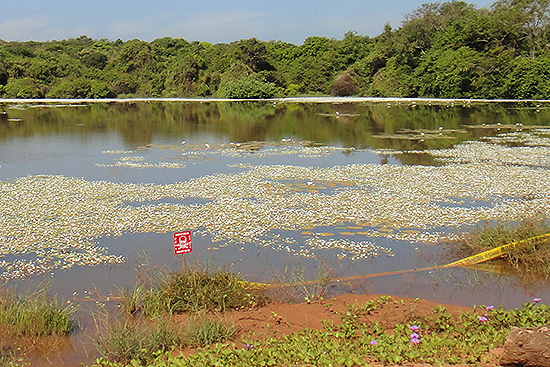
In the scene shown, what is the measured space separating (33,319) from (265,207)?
Result: 657 centimetres

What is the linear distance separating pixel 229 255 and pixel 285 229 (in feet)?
5.57

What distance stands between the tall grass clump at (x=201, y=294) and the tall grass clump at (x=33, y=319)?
3.42 ft

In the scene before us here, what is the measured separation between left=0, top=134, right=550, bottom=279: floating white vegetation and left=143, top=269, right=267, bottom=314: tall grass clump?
2138 mm

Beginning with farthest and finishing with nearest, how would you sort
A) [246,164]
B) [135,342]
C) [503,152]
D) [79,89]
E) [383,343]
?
[79,89] → [503,152] → [246,164] → [135,342] → [383,343]

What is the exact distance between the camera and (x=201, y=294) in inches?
299

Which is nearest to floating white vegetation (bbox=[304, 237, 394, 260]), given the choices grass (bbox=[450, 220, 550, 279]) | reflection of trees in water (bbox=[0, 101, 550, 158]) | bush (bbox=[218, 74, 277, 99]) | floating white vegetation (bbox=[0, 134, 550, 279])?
floating white vegetation (bbox=[0, 134, 550, 279])

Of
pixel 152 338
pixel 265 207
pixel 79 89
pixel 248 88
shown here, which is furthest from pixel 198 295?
pixel 79 89

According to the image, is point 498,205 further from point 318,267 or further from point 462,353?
point 462,353

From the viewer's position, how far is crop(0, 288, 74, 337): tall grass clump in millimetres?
6781

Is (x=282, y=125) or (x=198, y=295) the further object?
(x=282, y=125)

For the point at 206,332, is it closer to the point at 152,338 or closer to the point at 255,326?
the point at 152,338

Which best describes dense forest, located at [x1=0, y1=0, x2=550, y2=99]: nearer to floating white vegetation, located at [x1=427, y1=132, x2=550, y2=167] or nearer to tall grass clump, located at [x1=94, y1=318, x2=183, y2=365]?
floating white vegetation, located at [x1=427, y1=132, x2=550, y2=167]

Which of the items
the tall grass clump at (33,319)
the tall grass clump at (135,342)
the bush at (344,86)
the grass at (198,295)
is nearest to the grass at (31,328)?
the tall grass clump at (33,319)

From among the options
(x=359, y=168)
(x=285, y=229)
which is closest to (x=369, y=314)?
(x=285, y=229)
